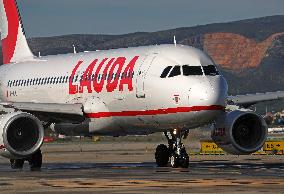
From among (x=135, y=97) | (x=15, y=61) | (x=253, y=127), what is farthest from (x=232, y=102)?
(x=15, y=61)

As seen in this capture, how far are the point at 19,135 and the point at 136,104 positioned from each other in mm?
4995

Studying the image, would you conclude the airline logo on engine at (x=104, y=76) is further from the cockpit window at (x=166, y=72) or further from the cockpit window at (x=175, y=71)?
the cockpit window at (x=175, y=71)

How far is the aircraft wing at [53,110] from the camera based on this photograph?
142 ft

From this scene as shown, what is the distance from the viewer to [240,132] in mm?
43156

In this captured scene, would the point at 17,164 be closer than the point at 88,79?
No

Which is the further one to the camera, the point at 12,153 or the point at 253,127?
the point at 253,127

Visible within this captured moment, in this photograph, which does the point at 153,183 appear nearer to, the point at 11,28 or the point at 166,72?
the point at 166,72

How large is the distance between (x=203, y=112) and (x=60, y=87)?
9998mm

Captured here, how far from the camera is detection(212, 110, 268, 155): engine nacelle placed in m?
42.5

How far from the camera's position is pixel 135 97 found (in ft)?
138

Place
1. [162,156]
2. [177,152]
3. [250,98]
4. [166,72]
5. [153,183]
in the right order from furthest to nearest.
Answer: [250,98] → [162,156] → [177,152] → [166,72] → [153,183]

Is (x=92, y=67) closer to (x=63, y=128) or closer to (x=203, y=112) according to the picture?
(x=63, y=128)

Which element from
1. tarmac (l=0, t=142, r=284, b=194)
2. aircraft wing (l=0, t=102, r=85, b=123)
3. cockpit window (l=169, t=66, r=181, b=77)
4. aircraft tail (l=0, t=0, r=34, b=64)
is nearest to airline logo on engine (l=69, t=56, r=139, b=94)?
aircraft wing (l=0, t=102, r=85, b=123)

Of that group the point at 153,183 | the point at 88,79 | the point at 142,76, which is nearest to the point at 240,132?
the point at 142,76
